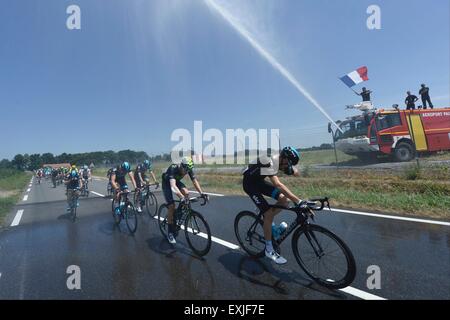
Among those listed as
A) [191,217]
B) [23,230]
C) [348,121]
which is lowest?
[23,230]

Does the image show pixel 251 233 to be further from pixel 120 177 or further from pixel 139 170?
pixel 139 170

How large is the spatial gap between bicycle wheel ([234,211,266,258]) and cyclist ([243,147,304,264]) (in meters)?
0.25

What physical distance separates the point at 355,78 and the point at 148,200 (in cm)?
1121

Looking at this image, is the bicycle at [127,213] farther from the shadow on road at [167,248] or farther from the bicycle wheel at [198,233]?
the bicycle wheel at [198,233]

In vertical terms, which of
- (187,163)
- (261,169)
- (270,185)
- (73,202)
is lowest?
(73,202)

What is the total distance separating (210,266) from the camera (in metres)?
4.75

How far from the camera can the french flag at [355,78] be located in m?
14.2

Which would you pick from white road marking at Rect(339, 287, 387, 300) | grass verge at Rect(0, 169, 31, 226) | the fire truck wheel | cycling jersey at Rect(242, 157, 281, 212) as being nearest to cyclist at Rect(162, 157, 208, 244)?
cycling jersey at Rect(242, 157, 281, 212)

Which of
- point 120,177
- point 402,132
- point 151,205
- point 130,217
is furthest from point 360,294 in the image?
point 402,132

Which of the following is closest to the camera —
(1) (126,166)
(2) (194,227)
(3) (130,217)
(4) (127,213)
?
(2) (194,227)

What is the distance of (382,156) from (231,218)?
13.8 meters
